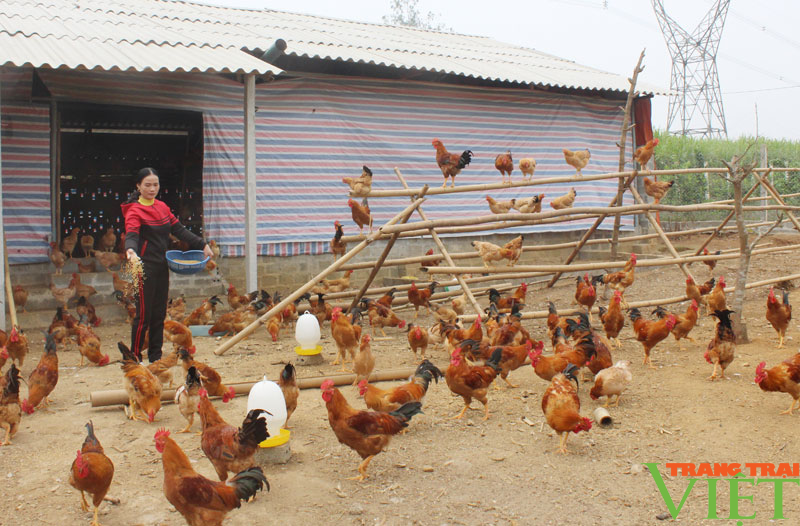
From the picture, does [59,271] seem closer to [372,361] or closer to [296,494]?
[372,361]

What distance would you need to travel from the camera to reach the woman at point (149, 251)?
6223 mm

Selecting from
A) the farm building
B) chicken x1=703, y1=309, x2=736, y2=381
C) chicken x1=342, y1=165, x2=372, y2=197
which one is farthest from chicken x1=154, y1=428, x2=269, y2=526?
the farm building

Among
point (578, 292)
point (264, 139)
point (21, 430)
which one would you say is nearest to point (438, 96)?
point (264, 139)

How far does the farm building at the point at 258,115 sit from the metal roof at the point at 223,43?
46 millimetres

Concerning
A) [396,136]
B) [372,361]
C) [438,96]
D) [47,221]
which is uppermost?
[438,96]

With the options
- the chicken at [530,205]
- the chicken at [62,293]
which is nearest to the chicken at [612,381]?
the chicken at [530,205]

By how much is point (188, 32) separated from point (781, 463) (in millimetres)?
9244

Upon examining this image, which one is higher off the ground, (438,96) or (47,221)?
(438,96)

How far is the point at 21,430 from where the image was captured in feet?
16.2

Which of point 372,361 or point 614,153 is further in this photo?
point 614,153

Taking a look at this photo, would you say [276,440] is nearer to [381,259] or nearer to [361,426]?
[361,426]

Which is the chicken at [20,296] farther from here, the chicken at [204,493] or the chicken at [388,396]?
the chicken at [204,493]

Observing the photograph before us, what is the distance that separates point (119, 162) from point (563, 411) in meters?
11.4

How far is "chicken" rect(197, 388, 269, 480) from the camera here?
12.4 ft
